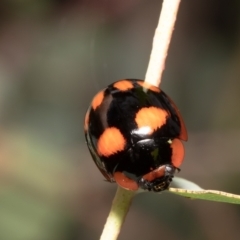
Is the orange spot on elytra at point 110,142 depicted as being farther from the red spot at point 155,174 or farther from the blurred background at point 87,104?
the blurred background at point 87,104

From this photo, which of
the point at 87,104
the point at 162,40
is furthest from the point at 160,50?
the point at 87,104

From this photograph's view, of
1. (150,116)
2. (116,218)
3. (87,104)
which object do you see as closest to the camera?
(116,218)

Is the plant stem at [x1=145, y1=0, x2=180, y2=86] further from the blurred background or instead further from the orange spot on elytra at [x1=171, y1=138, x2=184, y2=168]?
the blurred background

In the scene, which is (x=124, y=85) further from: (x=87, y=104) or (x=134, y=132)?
(x=87, y=104)

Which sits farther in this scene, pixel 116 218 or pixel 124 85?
pixel 124 85

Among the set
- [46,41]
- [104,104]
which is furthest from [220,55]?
[104,104]

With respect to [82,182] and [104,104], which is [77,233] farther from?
[104,104]
